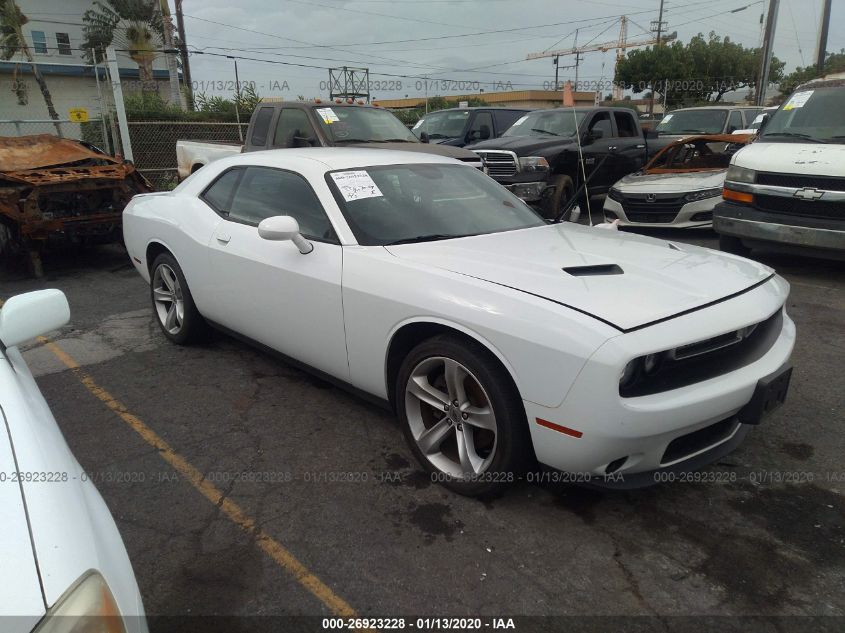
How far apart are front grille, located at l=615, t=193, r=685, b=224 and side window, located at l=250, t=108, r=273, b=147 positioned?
4868mm

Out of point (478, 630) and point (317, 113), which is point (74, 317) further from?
point (478, 630)

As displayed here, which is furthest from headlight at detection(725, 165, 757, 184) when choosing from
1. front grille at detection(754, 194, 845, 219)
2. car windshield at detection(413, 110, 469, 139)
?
car windshield at detection(413, 110, 469, 139)

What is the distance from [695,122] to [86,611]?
1367 cm

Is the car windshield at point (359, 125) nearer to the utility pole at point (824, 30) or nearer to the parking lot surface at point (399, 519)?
the parking lot surface at point (399, 519)


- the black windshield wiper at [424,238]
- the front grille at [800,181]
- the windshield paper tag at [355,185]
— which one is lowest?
the front grille at [800,181]

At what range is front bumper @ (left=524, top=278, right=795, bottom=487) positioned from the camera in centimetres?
228

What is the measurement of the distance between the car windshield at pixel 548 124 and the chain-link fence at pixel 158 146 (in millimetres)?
7040

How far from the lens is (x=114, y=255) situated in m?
8.34

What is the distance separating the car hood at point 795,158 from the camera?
5.79 m

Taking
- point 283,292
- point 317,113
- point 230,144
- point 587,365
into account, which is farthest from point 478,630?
point 230,144

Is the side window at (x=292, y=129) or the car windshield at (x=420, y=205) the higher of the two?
the side window at (x=292, y=129)

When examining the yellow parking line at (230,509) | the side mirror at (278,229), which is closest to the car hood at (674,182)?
the side mirror at (278,229)

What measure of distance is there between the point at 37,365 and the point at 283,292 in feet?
7.68

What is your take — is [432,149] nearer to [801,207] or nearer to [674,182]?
[674,182]
